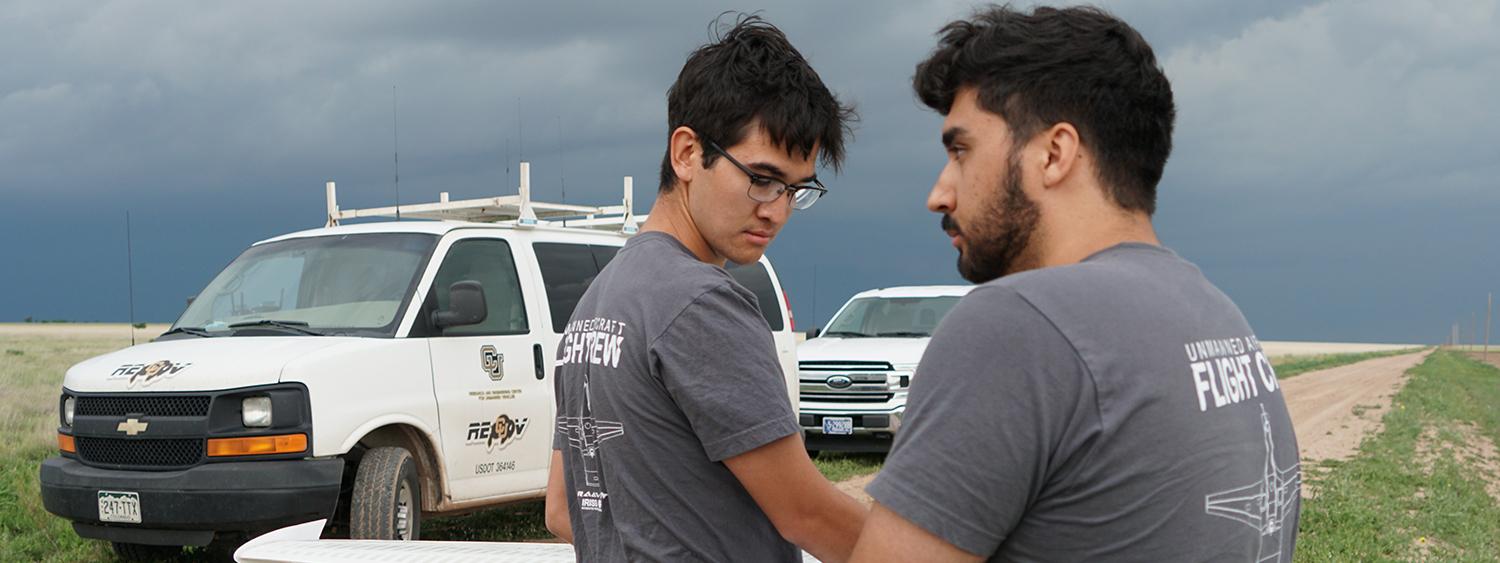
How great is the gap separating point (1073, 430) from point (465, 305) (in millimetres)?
6067

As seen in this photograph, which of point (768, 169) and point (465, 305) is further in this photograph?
point (465, 305)

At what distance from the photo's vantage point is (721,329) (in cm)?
204

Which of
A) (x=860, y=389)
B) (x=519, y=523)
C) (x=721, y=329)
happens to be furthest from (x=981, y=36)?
(x=860, y=389)

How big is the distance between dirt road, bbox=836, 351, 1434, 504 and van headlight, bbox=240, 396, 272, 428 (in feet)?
13.6

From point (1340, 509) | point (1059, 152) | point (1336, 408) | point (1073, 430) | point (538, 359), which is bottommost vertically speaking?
point (1336, 408)

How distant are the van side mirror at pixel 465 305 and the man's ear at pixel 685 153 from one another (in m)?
5.06

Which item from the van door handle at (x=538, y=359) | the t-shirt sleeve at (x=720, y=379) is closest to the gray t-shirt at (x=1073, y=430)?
the t-shirt sleeve at (x=720, y=379)

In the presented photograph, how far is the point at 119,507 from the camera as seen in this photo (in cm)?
695

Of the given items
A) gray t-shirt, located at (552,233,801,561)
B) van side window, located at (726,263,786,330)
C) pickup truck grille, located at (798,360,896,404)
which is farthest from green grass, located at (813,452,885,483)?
gray t-shirt, located at (552,233,801,561)

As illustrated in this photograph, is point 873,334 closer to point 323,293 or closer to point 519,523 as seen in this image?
point 519,523

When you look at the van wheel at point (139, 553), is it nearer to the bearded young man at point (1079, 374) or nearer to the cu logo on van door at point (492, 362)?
the cu logo on van door at point (492, 362)

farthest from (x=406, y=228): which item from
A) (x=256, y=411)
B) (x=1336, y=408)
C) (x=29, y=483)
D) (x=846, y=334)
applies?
(x=1336, y=408)

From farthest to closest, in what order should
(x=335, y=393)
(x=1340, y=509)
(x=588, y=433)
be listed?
(x=1340, y=509) < (x=335, y=393) < (x=588, y=433)

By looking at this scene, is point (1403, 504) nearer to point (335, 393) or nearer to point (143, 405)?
point (335, 393)
